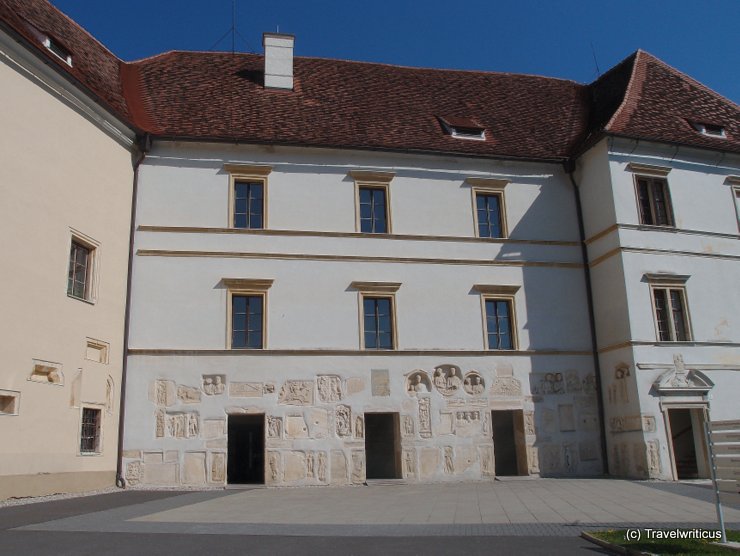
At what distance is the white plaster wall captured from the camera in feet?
48.2

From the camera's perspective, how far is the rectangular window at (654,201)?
2131 cm

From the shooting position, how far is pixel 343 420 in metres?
19.3

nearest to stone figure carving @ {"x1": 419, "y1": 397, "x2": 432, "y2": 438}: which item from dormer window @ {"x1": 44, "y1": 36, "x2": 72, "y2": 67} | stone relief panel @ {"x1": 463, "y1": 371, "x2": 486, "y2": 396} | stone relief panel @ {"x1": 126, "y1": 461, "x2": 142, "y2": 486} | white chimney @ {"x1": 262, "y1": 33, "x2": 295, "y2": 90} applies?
stone relief panel @ {"x1": 463, "y1": 371, "x2": 486, "y2": 396}

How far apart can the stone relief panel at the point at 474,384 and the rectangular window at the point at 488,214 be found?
14.2ft

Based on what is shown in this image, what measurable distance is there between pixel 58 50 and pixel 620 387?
17330 millimetres

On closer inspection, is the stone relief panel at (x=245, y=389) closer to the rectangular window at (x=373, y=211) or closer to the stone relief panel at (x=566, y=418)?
the rectangular window at (x=373, y=211)

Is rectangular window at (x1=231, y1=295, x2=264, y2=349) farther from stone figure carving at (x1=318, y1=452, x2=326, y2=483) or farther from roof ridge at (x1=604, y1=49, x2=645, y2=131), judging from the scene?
roof ridge at (x1=604, y1=49, x2=645, y2=131)

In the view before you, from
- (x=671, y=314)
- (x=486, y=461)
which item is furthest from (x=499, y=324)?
(x=671, y=314)

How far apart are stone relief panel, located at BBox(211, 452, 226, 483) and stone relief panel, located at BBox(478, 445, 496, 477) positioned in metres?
6.91

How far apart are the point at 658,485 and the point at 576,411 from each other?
3.70 metres

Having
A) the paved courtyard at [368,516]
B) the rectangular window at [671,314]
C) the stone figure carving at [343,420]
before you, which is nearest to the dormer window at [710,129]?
the rectangular window at [671,314]

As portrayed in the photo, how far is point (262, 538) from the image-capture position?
9.83m

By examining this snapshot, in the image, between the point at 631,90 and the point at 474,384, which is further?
the point at 631,90

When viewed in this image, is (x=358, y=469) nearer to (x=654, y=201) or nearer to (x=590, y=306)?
(x=590, y=306)
